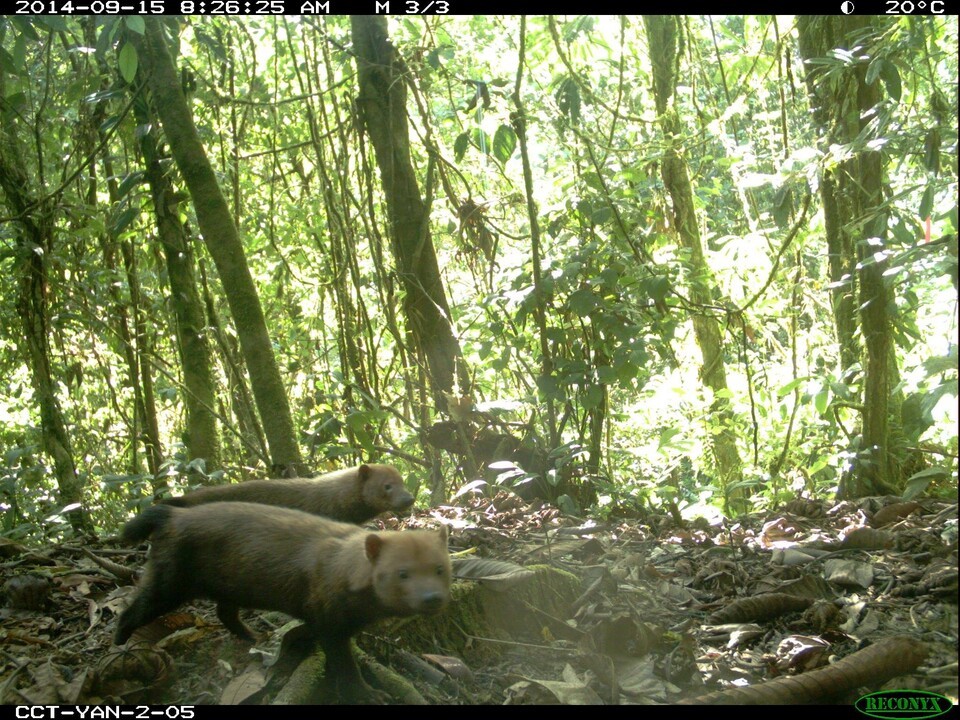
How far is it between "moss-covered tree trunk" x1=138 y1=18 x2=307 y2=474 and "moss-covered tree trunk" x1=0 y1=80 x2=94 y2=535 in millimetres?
1857

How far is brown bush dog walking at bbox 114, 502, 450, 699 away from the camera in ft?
12.5

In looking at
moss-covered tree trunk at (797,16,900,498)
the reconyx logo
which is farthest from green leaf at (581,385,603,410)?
the reconyx logo

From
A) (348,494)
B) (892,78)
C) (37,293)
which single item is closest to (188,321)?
(37,293)

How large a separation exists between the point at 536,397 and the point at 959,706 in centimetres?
408

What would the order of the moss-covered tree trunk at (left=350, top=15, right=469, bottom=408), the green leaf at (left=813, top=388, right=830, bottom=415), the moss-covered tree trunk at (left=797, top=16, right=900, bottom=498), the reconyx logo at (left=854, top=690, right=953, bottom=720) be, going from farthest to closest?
the moss-covered tree trunk at (left=350, top=15, right=469, bottom=408), the moss-covered tree trunk at (left=797, top=16, right=900, bottom=498), the green leaf at (left=813, top=388, right=830, bottom=415), the reconyx logo at (left=854, top=690, right=953, bottom=720)

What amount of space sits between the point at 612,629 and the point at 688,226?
245 inches

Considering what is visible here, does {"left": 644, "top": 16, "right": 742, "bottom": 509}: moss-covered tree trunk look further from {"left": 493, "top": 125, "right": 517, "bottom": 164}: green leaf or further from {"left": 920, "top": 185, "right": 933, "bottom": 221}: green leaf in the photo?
{"left": 920, "top": 185, "right": 933, "bottom": 221}: green leaf

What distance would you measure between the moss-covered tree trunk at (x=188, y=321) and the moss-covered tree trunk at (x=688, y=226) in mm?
4473

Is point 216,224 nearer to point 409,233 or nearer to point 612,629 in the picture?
point 409,233

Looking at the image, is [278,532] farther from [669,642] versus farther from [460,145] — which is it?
[460,145]

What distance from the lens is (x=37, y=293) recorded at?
26.6 feet

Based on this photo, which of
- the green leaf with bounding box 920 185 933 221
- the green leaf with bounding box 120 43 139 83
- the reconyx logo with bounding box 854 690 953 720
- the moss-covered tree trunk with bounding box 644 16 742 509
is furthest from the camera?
the moss-covered tree trunk with bounding box 644 16 742 509

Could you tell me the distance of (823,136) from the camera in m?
6.01

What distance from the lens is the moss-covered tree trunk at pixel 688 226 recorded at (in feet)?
27.3
